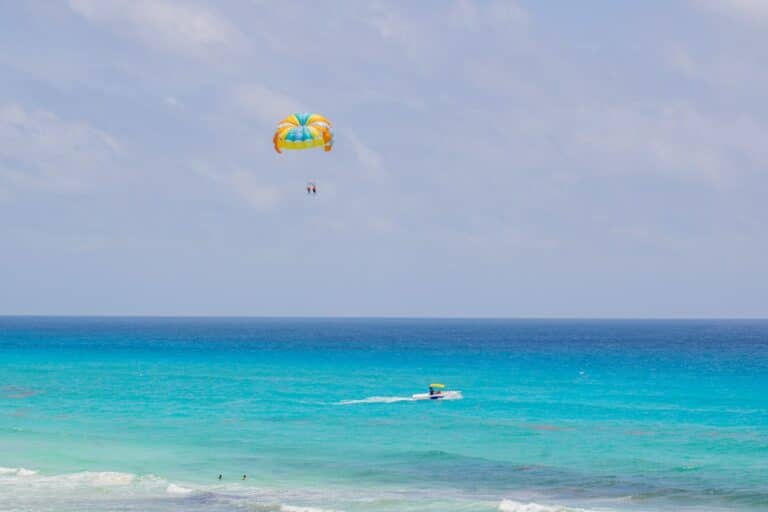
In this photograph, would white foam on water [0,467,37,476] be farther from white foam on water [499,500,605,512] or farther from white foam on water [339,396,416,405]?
white foam on water [339,396,416,405]

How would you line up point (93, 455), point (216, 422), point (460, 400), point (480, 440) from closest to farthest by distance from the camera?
point (93, 455) < point (480, 440) < point (216, 422) < point (460, 400)

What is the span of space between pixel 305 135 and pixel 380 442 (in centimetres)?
1549

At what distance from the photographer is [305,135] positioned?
43.8 metres

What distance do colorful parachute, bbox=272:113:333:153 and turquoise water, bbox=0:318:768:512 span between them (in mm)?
14460

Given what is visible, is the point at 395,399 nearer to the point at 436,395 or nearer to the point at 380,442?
the point at 436,395

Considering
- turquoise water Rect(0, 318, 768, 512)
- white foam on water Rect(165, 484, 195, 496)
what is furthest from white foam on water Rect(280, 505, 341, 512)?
white foam on water Rect(165, 484, 195, 496)

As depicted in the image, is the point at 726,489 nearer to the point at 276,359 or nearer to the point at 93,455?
the point at 93,455

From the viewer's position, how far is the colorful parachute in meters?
43.8

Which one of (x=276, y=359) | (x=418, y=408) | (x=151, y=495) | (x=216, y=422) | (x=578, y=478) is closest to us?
(x=151, y=495)

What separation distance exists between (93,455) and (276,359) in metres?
65.3

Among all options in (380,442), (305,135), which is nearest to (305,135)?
(305,135)

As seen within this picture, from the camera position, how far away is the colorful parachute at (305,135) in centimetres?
4384

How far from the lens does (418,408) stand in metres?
53.9

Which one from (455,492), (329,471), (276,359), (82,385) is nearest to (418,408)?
(329,471)
